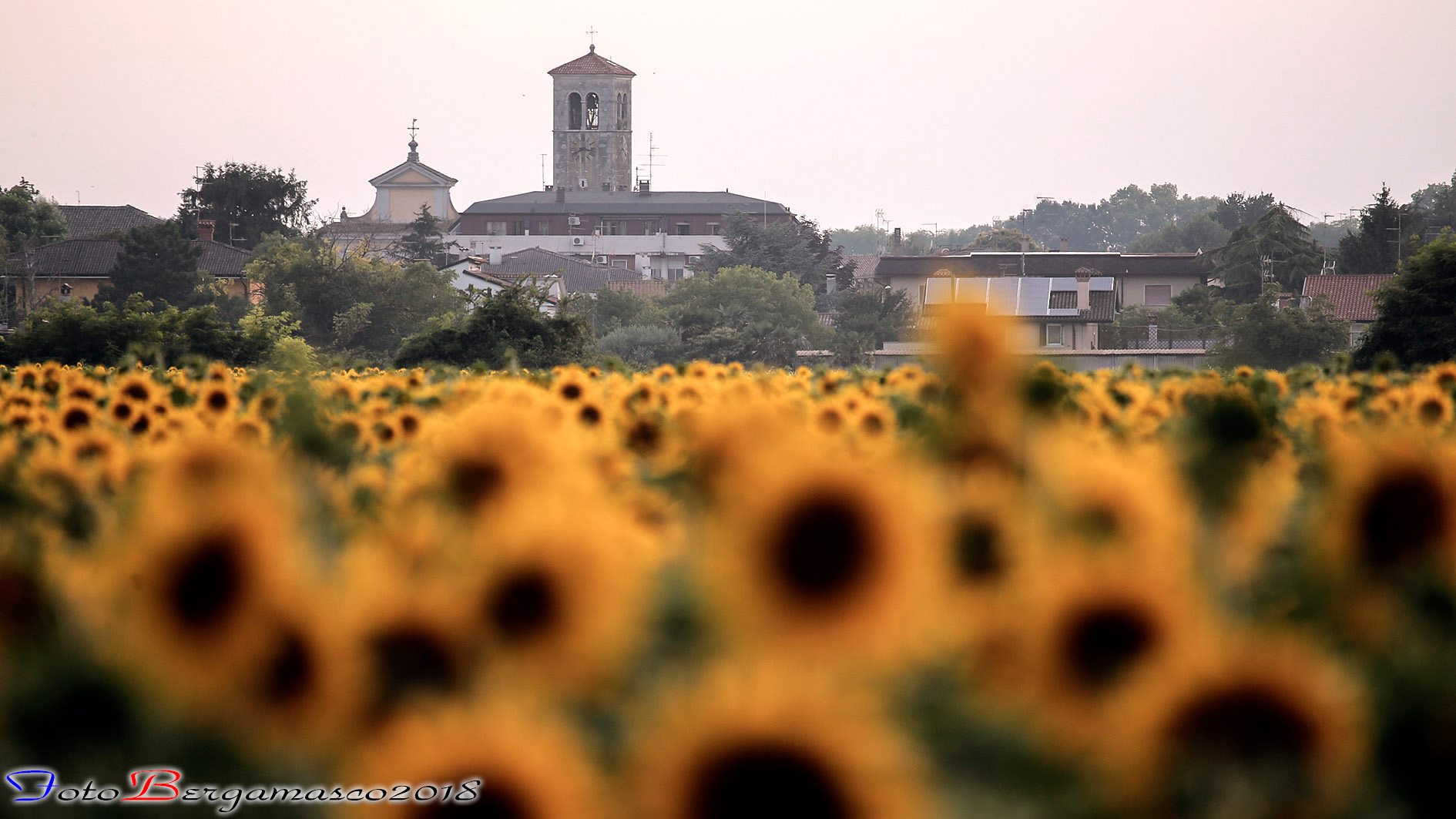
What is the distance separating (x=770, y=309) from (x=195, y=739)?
68531mm

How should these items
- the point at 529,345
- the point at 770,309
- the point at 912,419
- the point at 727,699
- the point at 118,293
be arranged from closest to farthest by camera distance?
the point at 727,699
the point at 912,419
the point at 529,345
the point at 118,293
the point at 770,309

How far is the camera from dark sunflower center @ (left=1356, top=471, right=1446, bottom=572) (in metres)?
1.78

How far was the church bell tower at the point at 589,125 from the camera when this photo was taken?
387 feet

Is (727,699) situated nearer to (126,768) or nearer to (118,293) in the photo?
(126,768)

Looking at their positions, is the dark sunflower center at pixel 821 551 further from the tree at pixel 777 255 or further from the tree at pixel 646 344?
the tree at pixel 777 255

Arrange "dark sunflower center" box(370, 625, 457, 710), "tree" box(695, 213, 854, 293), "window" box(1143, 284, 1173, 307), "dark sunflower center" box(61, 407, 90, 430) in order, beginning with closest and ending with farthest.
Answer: "dark sunflower center" box(370, 625, 457, 710) → "dark sunflower center" box(61, 407, 90, 430) → "window" box(1143, 284, 1173, 307) → "tree" box(695, 213, 854, 293)

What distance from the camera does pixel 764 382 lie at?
198 inches

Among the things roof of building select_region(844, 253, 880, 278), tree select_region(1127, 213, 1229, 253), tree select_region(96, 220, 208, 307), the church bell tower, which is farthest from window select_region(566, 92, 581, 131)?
tree select_region(96, 220, 208, 307)

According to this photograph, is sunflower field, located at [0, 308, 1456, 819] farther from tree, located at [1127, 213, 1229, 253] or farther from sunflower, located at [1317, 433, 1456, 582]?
tree, located at [1127, 213, 1229, 253]

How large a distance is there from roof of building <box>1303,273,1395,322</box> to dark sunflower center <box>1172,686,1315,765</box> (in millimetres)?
56347

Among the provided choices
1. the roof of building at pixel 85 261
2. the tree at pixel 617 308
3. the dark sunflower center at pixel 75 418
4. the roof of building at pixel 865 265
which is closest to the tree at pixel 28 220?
the roof of building at pixel 85 261

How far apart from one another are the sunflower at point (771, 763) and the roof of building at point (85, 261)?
66076 mm

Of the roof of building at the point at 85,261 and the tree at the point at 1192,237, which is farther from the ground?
the tree at the point at 1192,237

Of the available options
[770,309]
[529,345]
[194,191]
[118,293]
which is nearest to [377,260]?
[118,293]
